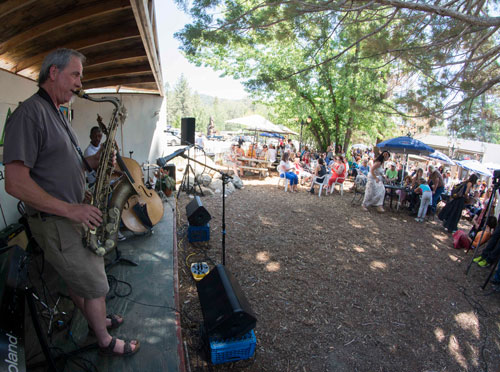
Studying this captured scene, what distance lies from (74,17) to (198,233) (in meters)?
3.67

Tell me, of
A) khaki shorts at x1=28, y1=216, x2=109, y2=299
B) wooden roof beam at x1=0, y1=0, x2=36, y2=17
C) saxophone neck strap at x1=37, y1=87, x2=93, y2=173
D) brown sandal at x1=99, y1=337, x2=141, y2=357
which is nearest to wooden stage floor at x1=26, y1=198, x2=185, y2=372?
brown sandal at x1=99, y1=337, x2=141, y2=357

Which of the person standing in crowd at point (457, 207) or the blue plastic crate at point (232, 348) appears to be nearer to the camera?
the blue plastic crate at point (232, 348)

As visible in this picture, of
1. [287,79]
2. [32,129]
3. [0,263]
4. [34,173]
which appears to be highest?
[287,79]

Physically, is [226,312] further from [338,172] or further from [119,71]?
[338,172]

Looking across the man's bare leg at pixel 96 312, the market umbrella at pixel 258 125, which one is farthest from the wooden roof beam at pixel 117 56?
the market umbrella at pixel 258 125

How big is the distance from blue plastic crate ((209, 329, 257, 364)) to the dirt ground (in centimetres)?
16

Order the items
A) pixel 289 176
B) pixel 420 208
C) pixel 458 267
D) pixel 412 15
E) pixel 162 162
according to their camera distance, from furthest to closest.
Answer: pixel 289 176 → pixel 420 208 → pixel 458 267 → pixel 412 15 → pixel 162 162

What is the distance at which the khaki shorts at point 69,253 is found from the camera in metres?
1.71

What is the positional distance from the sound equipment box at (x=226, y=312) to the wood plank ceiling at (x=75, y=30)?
9.40ft

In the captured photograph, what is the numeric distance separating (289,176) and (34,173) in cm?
955

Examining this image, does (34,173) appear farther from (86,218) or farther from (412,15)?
(412,15)

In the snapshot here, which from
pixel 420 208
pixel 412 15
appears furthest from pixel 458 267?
pixel 412 15

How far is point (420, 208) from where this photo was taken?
845cm

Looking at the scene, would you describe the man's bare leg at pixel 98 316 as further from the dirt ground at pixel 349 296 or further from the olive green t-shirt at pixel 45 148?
the dirt ground at pixel 349 296
